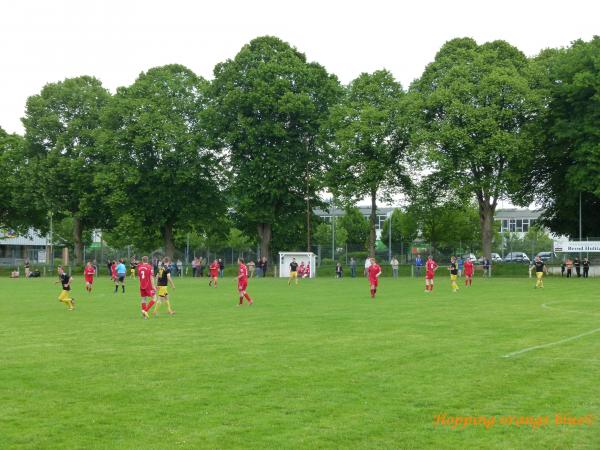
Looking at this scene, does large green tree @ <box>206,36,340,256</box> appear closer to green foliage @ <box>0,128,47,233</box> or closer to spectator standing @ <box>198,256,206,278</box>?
spectator standing @ <box>198,256,206,278</box>

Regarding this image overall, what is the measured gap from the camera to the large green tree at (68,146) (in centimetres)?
7381

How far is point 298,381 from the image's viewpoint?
12.6 metres

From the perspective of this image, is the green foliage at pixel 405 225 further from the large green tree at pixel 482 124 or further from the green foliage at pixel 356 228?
the large green tree at pixel 482 124

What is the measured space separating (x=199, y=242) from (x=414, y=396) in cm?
10228

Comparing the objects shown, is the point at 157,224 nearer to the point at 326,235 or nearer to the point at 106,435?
the point at 326,235

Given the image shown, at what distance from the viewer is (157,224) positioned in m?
72.1

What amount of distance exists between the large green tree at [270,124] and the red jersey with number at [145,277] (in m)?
40.3

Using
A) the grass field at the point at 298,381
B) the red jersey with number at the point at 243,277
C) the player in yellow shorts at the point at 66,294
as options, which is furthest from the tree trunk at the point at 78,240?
the grass field at the point at 298,381

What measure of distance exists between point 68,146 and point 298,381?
67677 millimetres

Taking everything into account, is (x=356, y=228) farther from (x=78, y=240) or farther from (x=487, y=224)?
(x=487, y=224)

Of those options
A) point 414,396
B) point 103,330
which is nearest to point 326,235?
point 103,330

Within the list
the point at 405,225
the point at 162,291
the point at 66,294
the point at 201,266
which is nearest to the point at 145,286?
the point at 162,291

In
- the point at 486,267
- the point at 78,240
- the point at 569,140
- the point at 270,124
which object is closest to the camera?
the point at 569,140

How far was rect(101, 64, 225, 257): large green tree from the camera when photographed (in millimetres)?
69688
